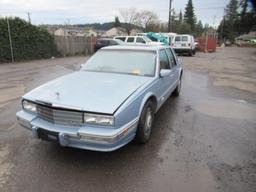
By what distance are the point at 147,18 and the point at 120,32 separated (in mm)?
7686

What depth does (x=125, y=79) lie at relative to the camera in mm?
3902

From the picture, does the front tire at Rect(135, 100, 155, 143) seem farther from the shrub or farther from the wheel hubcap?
the shrub

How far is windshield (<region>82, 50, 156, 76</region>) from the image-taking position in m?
4.31

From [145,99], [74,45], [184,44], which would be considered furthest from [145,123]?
[74,45]

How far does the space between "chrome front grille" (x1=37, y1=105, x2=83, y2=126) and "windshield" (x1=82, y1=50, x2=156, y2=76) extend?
164 cm

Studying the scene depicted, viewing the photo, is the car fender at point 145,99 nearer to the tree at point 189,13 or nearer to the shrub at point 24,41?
the shrub at point 24,41

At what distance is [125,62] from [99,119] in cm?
193

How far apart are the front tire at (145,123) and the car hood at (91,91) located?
0.40 m

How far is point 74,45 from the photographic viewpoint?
2295cm

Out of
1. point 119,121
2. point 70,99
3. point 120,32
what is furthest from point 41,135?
point 120,32

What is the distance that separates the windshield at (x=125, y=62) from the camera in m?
4.31

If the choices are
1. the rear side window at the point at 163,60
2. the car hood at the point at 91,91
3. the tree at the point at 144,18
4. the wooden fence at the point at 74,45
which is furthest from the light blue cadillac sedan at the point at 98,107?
the tree at the point at 144,18

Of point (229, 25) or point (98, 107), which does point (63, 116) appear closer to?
point (98, 107)

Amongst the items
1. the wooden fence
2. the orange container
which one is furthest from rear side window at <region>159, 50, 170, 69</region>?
the orange container
